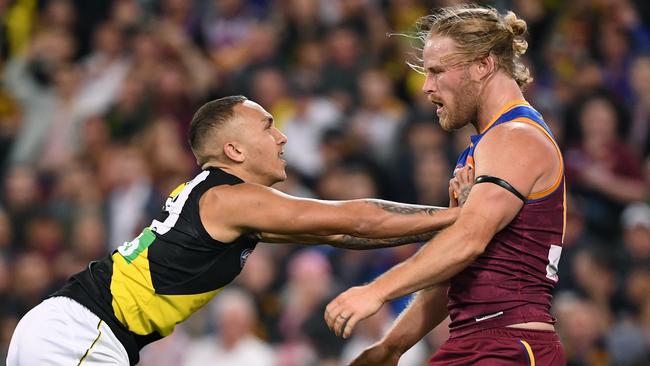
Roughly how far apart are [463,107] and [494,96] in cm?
15

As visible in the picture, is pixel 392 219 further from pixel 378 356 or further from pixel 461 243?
pixel 378 356

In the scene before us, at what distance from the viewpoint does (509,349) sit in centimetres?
477

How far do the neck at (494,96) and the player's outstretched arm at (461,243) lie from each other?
0.38m

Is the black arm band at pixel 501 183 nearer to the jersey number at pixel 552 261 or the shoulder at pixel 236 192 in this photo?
the jersey number at pixel 552 261

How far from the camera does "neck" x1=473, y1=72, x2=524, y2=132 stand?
507 centimetres

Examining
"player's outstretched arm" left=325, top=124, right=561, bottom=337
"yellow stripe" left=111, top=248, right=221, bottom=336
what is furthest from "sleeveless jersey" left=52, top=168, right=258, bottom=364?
"player's outstretched arm" left=325, top=124, right=561, bottom=337

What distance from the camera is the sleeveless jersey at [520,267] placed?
4832 mm

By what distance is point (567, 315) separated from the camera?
8.28 meters

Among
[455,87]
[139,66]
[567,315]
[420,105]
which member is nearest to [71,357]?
[455,87]

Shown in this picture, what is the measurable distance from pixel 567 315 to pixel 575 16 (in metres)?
3.55

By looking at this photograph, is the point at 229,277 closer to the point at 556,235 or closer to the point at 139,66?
the point at 556,235

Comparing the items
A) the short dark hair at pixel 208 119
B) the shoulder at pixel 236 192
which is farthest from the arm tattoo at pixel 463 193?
the short dark hair at pixel 208 119

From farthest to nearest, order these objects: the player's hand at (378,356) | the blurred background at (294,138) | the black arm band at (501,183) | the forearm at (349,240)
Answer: the blurred background at (294,138) < the player's hand at (378,356) < the forearm at (349,240) < the black arm band at (501,183)

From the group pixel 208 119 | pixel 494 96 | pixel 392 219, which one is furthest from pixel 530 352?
pixel 208 119
